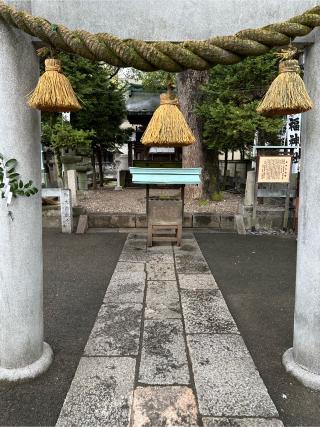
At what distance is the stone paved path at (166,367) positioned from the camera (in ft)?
7.84

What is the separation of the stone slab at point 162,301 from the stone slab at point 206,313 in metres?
0.10

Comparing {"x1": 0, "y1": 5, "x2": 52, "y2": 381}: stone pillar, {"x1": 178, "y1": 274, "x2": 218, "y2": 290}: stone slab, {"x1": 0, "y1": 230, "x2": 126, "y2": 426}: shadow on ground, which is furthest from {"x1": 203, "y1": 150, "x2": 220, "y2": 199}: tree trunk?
{"x1": 0, "y1": 5, "x2": 52, "y2": 381}: stone pillar

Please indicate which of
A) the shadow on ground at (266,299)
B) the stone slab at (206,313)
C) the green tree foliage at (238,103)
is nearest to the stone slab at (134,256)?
the shadow on ground at (266,299)

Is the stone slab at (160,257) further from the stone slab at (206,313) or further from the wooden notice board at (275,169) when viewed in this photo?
the wooden notice board at (275,169)

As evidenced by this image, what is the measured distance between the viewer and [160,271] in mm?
5559

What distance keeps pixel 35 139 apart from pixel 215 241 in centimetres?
532

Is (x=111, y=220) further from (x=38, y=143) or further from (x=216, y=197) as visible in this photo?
(x=38, y=143)

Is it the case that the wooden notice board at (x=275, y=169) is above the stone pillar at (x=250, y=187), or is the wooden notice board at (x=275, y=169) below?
above

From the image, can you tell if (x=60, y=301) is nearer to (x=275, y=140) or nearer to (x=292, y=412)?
(x=292, y=412)

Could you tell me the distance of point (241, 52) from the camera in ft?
7.02

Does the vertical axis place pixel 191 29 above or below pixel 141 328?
above

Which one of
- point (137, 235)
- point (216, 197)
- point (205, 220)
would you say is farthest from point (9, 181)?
point (216, 197)

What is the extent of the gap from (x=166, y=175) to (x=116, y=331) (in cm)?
385

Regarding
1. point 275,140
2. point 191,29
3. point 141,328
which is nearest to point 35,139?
point 191,29
